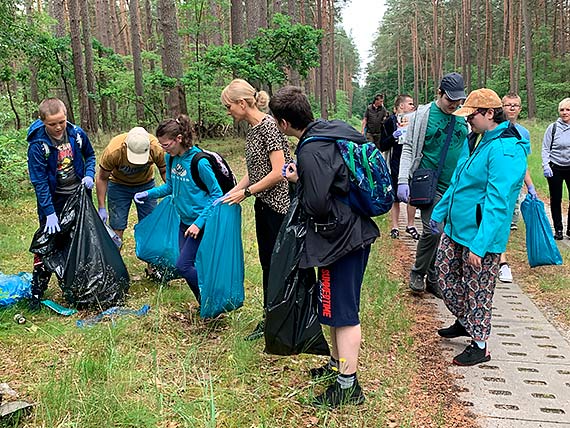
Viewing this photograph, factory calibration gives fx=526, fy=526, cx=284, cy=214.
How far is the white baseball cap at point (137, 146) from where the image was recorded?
4754 mm

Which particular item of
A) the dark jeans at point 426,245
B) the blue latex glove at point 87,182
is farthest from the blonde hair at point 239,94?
the dark jeans at point 426,245

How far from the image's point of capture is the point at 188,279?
410 cm

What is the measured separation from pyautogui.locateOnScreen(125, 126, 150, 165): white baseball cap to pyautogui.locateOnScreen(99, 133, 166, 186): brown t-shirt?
6.1 inches

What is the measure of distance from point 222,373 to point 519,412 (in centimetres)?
187

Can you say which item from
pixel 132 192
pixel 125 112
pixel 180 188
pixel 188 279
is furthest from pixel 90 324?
pixel 125 112

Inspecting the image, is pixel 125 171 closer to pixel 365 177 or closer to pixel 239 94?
pixel 239 94

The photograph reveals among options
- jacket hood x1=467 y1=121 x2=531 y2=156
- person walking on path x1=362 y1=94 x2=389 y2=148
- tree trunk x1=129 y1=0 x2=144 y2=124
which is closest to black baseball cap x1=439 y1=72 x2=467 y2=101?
jacket hood x1=467 y1=121 x2=531 y2=156

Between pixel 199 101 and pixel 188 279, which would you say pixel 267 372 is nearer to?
pixel 188 279

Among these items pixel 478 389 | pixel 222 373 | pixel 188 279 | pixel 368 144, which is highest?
pixel 368 144

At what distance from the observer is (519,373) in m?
3.75

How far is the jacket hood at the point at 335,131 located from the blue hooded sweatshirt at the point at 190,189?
1.20 meters

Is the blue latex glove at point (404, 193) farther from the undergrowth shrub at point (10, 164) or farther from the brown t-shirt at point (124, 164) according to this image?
the undergrowth shrub at point (10, 164)

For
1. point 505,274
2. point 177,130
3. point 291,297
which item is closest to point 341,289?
point 291,297

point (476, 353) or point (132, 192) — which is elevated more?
point (132, 192)
